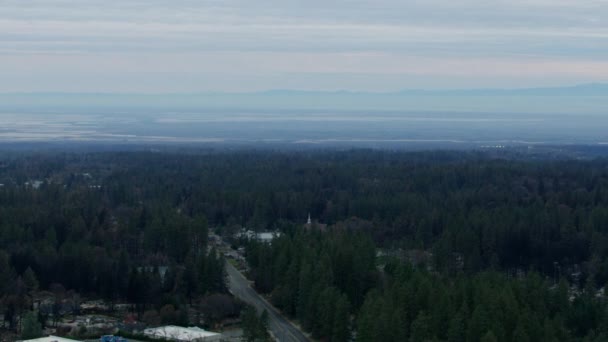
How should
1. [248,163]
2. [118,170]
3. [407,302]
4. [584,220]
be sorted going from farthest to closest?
[248,163] < [118,170] < [584,220] < [407,302]

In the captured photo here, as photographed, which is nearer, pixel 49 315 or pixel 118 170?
pixel 49 315

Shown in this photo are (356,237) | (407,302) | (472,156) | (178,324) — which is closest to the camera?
(407,302)

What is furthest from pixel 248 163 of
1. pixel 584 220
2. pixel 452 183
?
pixel 584 220

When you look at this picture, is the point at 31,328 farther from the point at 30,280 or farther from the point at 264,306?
the point at 264,306

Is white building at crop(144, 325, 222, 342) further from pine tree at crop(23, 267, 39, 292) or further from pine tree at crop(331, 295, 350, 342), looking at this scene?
pine tree at crop(23, 267, 39, 292)

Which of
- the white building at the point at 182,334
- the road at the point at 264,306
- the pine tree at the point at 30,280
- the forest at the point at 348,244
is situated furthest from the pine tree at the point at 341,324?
the pine tree at the point at 30,280

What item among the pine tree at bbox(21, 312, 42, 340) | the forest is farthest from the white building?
the pine tree at bbox(21, 312, 42, 340)

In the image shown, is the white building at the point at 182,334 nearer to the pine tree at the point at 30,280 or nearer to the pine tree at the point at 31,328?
the pine tree at the point at 31,328

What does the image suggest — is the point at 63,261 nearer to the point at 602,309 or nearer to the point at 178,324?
the point at 178,324
